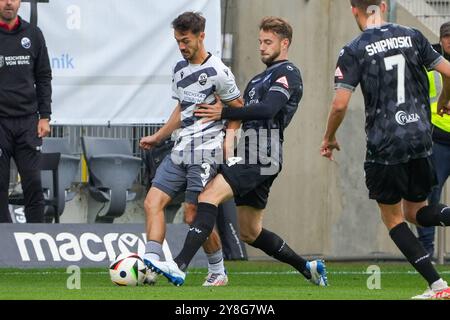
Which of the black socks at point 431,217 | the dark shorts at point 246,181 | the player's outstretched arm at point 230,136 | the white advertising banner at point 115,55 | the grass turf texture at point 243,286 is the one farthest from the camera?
the white advertising banner at point 115,55

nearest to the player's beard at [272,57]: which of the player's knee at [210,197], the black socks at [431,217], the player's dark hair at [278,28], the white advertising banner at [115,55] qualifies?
the player's dark hair at [278,28]

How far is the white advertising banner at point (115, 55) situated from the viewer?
1548 centimetres

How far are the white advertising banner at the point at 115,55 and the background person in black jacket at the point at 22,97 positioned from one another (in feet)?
5.67

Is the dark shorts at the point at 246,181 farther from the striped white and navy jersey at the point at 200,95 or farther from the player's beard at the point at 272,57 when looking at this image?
the player's beard at the point at 272,57

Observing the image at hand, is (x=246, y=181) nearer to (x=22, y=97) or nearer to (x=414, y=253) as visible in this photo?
(x=414, y=253)

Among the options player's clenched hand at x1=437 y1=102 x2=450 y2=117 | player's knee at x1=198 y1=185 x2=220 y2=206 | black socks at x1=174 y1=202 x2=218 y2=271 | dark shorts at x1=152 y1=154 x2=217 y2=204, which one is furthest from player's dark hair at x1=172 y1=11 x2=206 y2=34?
player's clenched hand at x1=437 y1=102 x2=450 y2=117

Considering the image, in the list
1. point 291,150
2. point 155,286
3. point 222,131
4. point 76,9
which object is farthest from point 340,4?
point 155,286

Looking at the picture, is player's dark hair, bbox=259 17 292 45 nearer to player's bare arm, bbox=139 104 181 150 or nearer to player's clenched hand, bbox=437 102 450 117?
player's bare arm, bbox=139 104 181 150

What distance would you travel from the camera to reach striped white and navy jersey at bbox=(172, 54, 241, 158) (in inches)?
436

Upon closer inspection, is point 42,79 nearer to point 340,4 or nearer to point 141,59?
point 141,59

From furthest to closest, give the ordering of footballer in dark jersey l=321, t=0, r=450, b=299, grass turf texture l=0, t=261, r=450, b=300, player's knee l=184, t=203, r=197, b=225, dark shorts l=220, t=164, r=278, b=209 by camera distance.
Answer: player's knee l=184, t=203, r=197, b=225, dark shorts l=220, t=164, r=278, b=209, footballer in dark jersey l=321, t=0, r=450, b=299, grass turf texture l=0, t=261, r=450, b=300

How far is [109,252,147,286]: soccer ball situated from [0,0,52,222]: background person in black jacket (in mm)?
3300

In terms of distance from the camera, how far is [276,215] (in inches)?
656
